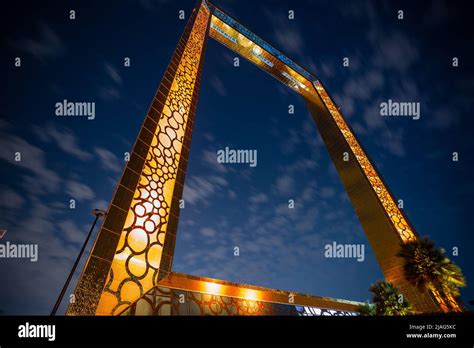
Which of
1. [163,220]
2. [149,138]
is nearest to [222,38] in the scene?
[149,138]

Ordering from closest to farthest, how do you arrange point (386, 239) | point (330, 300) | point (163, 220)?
point (163, 220), point (330, 300), point (386, 239)

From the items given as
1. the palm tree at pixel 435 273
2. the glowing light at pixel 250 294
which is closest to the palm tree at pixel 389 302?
the palm tree at pixel 435 273

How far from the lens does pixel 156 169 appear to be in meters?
5.69

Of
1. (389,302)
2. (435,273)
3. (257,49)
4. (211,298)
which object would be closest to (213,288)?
(211,298)

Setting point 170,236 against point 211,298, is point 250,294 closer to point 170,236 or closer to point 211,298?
point 211,298

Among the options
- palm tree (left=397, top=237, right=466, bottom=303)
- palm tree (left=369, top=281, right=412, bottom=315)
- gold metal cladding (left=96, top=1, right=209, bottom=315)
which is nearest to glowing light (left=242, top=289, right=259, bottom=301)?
gold metal cladding (left=96, top=1, right=209, bottom=315)

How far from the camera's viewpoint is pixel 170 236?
17.2 ft

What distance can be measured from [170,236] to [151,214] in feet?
2.02

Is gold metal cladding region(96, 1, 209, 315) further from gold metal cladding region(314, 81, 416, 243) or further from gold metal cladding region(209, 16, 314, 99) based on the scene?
gold metal cladding region(314, 81, 416, 243)

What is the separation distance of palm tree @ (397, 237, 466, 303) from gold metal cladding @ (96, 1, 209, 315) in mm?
7491
